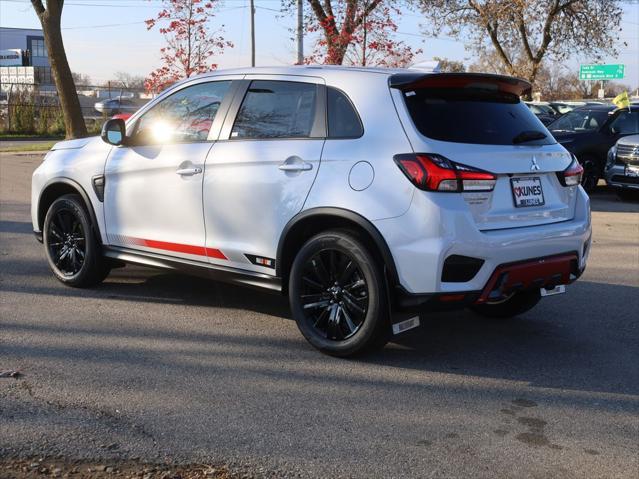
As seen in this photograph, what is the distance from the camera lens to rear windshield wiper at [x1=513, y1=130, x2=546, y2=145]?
5.06 m

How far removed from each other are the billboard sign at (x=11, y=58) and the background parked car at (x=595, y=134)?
81.4 meters

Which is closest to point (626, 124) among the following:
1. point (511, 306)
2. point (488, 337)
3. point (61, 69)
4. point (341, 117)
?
point (511, 306)

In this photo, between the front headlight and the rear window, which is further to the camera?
the front headlight

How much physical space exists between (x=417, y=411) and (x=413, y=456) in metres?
0.57

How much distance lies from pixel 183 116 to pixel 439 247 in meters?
2.43

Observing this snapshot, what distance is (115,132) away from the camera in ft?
20.0

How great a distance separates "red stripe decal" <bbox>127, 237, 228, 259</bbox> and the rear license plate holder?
201cm

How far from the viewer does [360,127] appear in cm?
489

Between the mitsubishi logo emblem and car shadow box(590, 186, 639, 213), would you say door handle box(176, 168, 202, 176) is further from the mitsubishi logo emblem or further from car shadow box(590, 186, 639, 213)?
car shadow box(590, 186, 639, 213)

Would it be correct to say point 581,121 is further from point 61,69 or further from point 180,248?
point 61,69

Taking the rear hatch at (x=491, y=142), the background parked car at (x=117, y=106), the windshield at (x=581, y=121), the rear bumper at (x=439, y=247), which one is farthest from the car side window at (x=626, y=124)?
the background parked car at (x=117, y=106)

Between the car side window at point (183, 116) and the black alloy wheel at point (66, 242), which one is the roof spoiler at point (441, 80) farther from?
the black alloy wheel at point (66, 242)

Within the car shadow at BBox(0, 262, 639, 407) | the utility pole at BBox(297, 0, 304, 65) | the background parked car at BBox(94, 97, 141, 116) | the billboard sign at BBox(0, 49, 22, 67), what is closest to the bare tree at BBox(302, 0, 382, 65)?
the utility pole at BBox(297, 0, 304, 65)

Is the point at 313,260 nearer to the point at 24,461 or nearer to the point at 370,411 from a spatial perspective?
the point at 370,411
